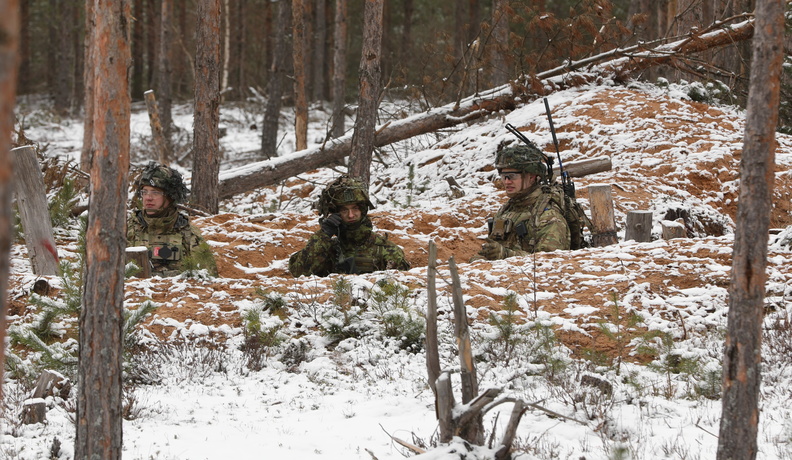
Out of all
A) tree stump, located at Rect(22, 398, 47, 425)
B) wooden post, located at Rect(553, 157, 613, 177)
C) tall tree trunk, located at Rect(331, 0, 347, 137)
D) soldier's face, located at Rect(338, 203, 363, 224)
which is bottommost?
tree stump, located at Rect(22, 398, 47, 425)

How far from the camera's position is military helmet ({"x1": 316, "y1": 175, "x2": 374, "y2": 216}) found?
24.0ft

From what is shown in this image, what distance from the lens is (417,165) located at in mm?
12305

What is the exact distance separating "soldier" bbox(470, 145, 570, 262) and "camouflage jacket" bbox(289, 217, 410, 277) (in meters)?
0.90

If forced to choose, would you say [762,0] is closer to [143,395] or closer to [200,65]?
[143,395]

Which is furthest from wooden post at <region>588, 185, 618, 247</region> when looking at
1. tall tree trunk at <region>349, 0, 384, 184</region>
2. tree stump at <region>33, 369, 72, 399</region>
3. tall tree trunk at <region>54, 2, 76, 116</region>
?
tall tree trunk at <region>54, 2, 76, 116</region>

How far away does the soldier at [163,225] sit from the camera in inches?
285

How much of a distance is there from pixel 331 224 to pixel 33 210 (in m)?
2.82

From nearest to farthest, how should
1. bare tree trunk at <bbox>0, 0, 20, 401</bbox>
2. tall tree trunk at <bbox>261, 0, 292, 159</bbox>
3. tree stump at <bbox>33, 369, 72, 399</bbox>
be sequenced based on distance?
bare tree trunk at <bbox>0, 0, 20, 401</bbox>
tree stump at <bbox>33, 369, 72, 399</bbox>
tall tree trunk at <bbox>261, 0, 292, 159</bbox>

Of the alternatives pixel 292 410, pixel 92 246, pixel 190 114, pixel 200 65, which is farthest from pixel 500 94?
pixel 190 114

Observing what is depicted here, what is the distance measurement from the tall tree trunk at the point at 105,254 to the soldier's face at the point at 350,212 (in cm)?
428

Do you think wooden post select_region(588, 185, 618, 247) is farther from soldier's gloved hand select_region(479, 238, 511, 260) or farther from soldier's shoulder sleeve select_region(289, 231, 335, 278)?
soldier's shoulder sleeve select_region(289, 231, 335, 278)

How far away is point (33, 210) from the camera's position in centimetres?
675

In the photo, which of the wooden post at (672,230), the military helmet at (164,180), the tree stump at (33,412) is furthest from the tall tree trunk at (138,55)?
the tree stump at (33,412)

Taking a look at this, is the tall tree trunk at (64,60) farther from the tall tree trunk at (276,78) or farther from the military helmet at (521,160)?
the military helmet at (521,160)
